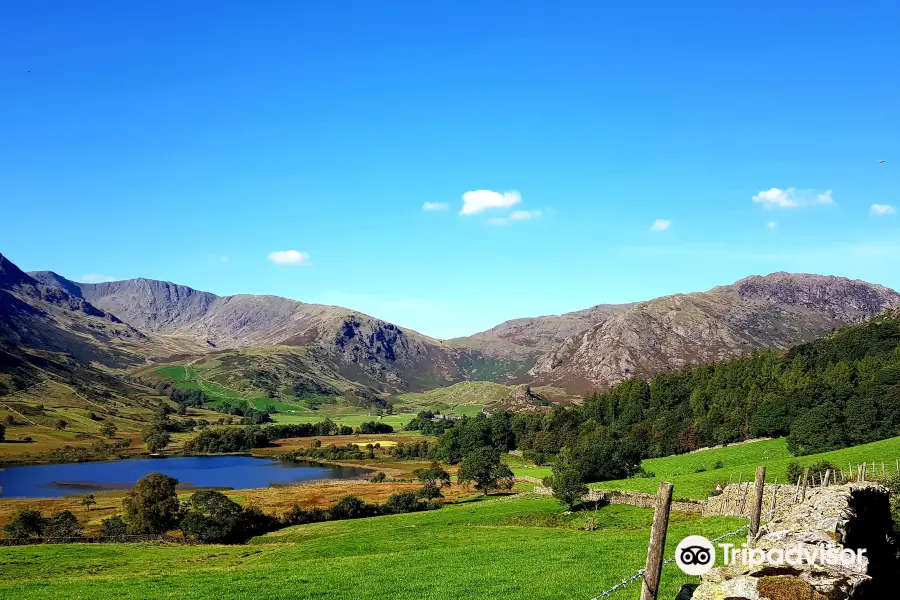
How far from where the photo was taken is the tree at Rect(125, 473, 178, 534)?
76250 mm

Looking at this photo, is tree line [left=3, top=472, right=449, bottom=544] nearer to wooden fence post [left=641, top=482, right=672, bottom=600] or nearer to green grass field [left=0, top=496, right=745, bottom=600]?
green grass field [left=0, top=496, right=745, bottom=600]

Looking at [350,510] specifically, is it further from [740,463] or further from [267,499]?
[740,463]

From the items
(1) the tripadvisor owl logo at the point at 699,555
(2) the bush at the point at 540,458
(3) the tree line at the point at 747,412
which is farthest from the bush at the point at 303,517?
(2) the bush at the point at 540,458

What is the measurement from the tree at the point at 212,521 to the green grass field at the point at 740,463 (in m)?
55.3

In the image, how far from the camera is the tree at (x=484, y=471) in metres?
111

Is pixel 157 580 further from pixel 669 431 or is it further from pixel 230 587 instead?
pixel 669 431

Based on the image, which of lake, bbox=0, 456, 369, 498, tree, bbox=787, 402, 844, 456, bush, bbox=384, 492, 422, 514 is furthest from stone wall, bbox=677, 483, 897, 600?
lake, bbox=0, 456, 369, 498

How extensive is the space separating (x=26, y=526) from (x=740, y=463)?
106 m

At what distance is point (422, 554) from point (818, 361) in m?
168

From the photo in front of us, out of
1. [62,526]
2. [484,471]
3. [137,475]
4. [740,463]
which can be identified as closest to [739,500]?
[740,463]

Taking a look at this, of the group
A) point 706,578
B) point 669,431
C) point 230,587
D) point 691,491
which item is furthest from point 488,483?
point 706,578

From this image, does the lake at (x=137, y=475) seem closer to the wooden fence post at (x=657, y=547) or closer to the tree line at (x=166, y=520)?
the tree line at (x=166, y=520)

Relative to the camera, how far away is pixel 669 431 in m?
146

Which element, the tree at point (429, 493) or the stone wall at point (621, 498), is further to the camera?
the tree at point (429, 493)
